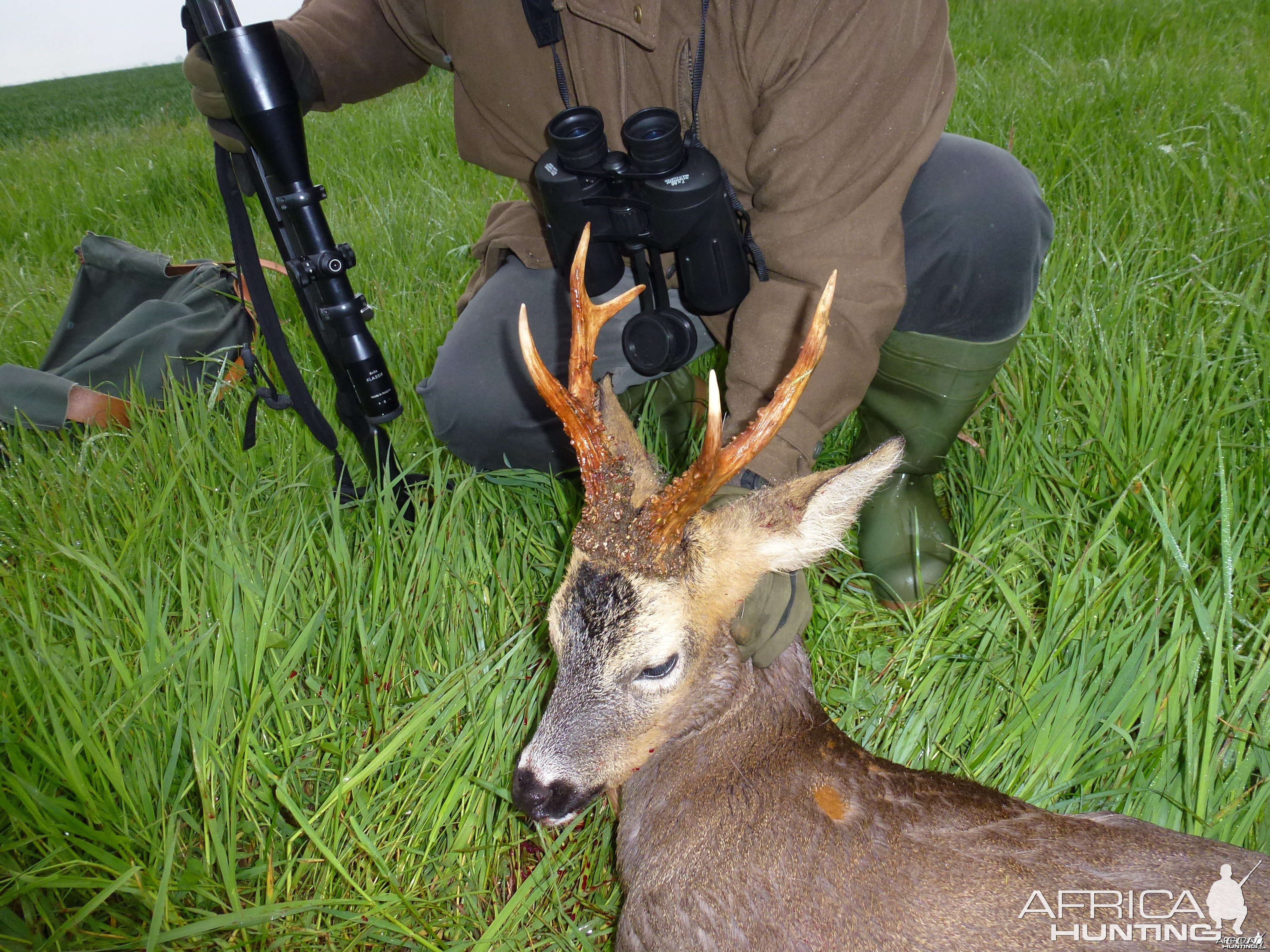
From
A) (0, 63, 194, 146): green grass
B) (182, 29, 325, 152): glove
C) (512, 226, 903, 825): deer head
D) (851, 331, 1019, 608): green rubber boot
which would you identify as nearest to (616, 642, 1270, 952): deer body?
(512, 226, 903, 825): deer head

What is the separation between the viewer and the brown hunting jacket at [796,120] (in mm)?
2127

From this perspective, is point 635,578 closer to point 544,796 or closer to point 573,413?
point 573,413

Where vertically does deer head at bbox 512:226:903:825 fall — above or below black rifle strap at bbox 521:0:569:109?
below

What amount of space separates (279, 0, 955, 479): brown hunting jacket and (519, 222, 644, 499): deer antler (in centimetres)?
57

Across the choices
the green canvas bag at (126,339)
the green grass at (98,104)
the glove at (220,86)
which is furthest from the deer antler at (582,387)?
the green grass at (98,104)

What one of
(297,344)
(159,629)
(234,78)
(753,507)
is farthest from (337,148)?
(753,507)

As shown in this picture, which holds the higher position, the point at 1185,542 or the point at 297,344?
the point at 297,344

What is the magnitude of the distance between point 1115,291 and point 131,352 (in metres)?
3.82

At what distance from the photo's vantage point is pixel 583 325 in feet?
5.17

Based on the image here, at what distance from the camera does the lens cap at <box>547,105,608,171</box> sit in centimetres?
204

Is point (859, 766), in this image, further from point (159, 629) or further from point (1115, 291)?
point (1115, 291)

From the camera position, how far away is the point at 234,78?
218 cm

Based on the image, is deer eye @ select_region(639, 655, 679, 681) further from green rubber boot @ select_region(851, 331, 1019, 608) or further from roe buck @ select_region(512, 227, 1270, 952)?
green rubber boot @ select_region(851, 331, 1019, 608)

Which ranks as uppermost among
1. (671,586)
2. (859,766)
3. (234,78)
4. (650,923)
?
(234,78)
